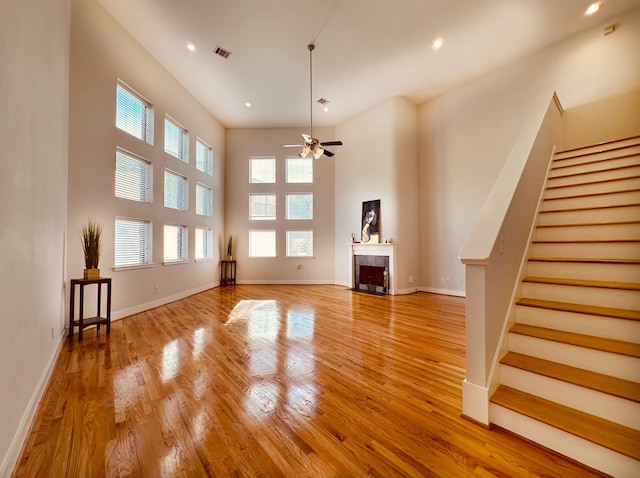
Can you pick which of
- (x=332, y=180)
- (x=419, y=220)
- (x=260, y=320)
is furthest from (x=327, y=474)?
(x=332, y=180)

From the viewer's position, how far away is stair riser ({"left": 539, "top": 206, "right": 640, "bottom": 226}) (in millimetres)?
2428

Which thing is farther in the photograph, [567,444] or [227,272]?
[227,272]

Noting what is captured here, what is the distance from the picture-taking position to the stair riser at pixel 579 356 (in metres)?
1.48

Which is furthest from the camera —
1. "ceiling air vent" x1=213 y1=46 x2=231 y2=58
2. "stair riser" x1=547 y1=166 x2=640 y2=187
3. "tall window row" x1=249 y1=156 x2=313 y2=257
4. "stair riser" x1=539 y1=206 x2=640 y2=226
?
"tall window row" x1=249 y1=156 x2=313 y2=257

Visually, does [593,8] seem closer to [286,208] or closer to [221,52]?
[221,52]

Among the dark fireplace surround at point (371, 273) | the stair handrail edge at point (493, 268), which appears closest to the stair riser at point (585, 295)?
the stair handrail edge at point (493, 268)

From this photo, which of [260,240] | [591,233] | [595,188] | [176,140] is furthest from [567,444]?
[260,240]

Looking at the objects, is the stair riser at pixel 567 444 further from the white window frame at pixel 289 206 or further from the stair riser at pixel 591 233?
the white window frame at pixel 289 206

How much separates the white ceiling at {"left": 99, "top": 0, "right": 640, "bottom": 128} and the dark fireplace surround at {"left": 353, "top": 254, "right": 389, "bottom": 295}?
4035 mm

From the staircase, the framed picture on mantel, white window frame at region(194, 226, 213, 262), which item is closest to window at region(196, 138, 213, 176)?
white window frame at region(194, 226, 213, 262)

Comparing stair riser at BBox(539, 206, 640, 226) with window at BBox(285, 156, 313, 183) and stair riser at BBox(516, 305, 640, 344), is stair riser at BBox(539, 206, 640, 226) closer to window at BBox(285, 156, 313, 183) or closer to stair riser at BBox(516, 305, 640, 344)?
stair riser at BBox(516, 305, 640, 344)

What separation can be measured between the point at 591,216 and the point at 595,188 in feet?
1.76

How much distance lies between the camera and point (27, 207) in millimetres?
1718

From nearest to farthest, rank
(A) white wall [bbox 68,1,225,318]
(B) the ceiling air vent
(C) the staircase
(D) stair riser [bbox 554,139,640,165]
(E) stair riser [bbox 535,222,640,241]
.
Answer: (C) the staircase < (E) stair riser [bbox 535,222,640,241] < (D) stair riser [bbox 554,139,640,165] < (A) white wall [bbox 68,1,225,318] < (B) the ceiling air vent
